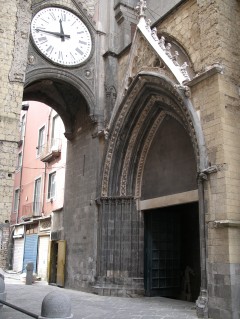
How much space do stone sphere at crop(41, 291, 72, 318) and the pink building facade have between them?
8676mm

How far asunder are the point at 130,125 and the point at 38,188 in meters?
9.37

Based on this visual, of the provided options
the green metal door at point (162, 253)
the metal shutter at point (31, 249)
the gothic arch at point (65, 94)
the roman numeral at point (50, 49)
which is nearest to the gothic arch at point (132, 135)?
the green metal door at point (162, 253)

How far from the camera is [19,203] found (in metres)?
20.7

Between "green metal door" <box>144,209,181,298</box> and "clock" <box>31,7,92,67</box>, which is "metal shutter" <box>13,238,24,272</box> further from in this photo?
"clock" <box>31,7,92,67</box>

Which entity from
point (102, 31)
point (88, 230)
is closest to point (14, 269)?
point (88, 230)

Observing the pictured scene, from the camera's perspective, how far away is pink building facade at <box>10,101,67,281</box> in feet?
50.1

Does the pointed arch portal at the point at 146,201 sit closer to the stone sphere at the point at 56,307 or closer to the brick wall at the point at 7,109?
the brick wall at the point at 7,109

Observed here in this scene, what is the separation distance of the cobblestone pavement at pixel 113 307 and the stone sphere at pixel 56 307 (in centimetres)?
262

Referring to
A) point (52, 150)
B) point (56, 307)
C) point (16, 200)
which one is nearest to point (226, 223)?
point (56, 307)

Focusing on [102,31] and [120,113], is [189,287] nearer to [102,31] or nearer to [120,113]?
[120,113]

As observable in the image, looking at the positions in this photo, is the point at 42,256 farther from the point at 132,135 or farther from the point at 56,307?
the point at 56,307

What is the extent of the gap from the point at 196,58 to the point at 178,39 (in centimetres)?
100

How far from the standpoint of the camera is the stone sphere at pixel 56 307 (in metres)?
3.95

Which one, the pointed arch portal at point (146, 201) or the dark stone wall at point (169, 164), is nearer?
the dark stone wall at point (169, 164)
